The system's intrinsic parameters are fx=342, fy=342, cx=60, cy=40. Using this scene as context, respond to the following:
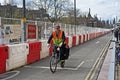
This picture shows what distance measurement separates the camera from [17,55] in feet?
46.2

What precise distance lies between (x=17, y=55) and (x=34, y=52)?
2.54 metres

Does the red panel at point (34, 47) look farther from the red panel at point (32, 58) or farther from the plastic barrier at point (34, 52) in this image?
the red panel at point (32, 58)

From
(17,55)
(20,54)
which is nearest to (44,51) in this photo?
(20,54)

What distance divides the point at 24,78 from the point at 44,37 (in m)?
10.6

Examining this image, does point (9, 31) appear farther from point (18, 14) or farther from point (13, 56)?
point (18, 14)

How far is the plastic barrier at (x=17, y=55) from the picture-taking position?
13223 mm

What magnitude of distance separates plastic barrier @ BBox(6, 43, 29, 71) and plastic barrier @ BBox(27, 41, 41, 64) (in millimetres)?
453

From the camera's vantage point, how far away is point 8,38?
1446cm

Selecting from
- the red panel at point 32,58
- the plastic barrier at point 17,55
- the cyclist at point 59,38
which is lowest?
the red panel at point 32,58

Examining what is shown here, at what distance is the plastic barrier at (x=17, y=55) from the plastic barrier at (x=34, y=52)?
453mm

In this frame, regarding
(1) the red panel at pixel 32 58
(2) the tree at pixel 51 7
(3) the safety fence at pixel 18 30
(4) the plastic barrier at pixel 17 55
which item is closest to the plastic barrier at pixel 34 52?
(1) the red panel at pixel 32 58

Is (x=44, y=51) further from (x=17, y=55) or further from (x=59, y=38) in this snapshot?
(x=59, y=38)

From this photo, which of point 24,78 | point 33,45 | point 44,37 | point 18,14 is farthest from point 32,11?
point 24,78

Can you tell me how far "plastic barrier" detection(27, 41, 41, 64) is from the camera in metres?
15.8
